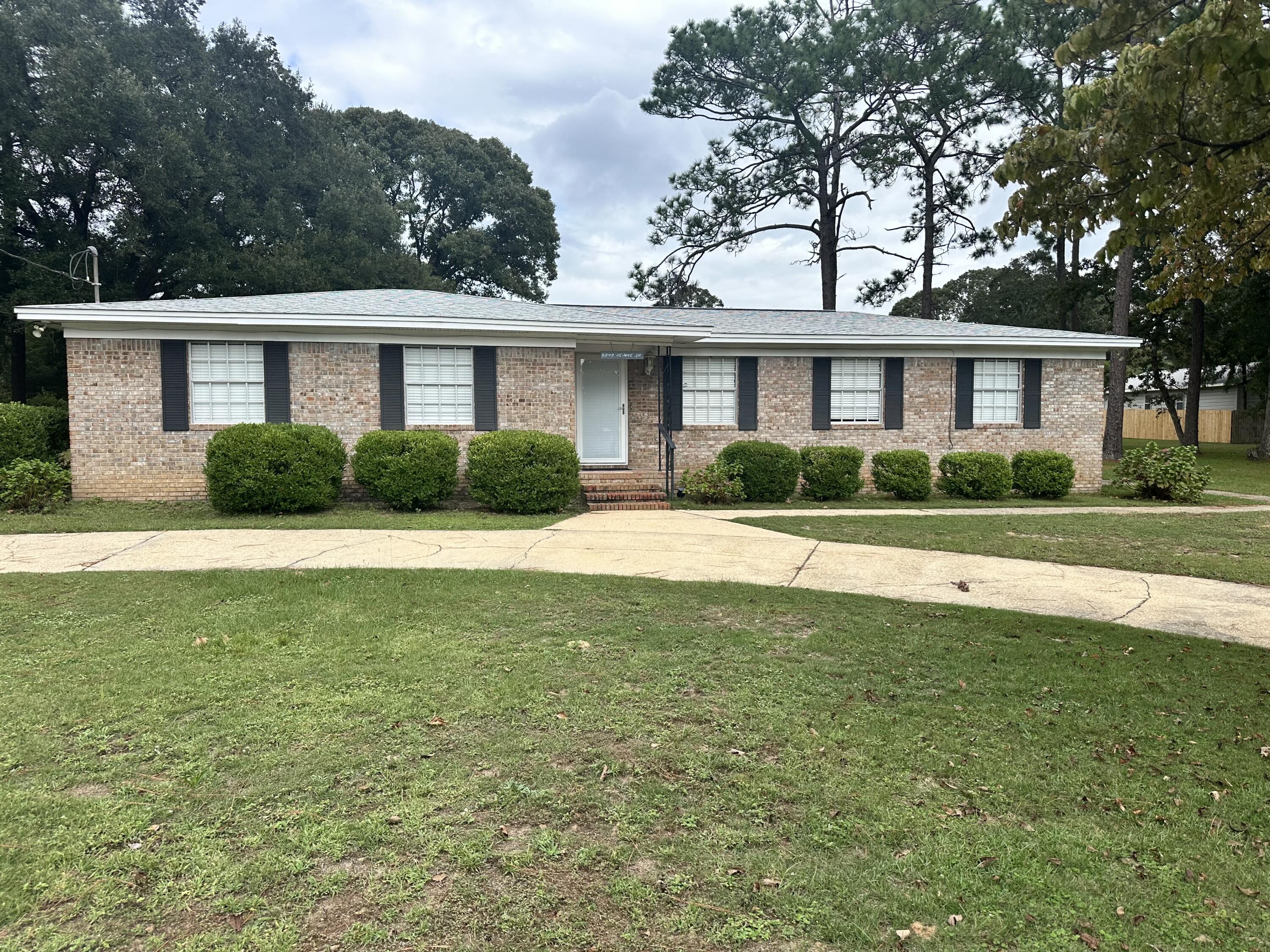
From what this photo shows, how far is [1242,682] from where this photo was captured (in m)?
4.17

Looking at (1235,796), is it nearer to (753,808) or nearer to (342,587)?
(753,808)

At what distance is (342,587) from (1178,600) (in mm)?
6773

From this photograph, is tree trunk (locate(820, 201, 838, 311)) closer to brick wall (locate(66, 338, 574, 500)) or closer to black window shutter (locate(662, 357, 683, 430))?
black window shutter (locate(662, 357, 683, 430))

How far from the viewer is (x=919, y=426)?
14.7m

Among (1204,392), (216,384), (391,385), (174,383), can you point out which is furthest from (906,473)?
(1204,392)

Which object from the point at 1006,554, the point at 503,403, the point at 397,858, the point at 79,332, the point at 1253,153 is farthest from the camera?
the point at 503,403

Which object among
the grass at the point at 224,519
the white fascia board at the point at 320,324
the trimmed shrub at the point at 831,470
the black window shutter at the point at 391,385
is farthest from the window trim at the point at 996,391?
the black window shutter at the point at 391,385

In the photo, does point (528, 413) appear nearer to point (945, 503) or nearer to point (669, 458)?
point (669, 458)

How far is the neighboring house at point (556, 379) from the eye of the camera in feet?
38.2

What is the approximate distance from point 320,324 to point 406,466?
288cm

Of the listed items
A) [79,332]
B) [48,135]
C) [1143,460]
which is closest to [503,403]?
[79,332]

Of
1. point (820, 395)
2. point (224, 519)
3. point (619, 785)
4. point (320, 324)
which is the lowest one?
point (619, 785)

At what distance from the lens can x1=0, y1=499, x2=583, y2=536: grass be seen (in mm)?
9195

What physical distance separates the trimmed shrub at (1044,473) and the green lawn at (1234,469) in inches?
116
